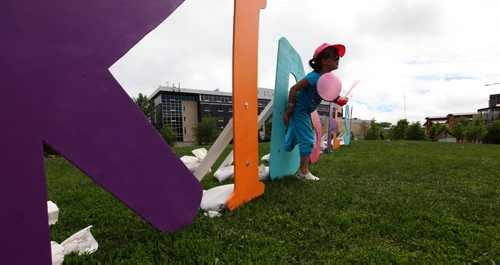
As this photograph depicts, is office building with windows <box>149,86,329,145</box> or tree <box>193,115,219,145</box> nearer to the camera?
tree <box>193,115,219,145</box>

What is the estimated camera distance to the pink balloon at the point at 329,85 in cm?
325

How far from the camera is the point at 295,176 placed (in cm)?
395

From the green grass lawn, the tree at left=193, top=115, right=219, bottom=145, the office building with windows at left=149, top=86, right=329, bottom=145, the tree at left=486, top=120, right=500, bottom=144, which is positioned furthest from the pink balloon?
the office building with windows at left=149, top=86, right=329, bottom=145

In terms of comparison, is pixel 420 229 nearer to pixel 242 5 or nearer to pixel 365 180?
pixel 365 180

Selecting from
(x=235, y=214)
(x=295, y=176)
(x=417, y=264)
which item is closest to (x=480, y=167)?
(x=295, y=176)

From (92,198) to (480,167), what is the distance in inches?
247

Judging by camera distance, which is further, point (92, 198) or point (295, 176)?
point (295, 176)

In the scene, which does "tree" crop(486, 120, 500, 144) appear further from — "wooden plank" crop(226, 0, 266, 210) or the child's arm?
"wooden plank" crop(226, 0, 266, 210)

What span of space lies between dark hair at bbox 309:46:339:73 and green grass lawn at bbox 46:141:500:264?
161cm

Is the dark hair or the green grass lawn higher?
the dark hair

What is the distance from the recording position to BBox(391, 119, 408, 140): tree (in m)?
27.8

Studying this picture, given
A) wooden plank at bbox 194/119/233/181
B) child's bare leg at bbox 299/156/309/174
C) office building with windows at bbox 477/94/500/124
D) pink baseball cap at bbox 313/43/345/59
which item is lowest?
child's bare leg at bbox 299/156/309/174

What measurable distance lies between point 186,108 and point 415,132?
39335 mm

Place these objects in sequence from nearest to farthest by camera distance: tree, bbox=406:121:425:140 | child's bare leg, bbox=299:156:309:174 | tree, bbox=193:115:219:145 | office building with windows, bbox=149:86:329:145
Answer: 1. child's bare leg, bbox=299:156:309:174
2. tree, bbox=406:121:425:140
3. tree, bbox=193:115:219:145
4. office building with windows, bbox=149:86:329:145
